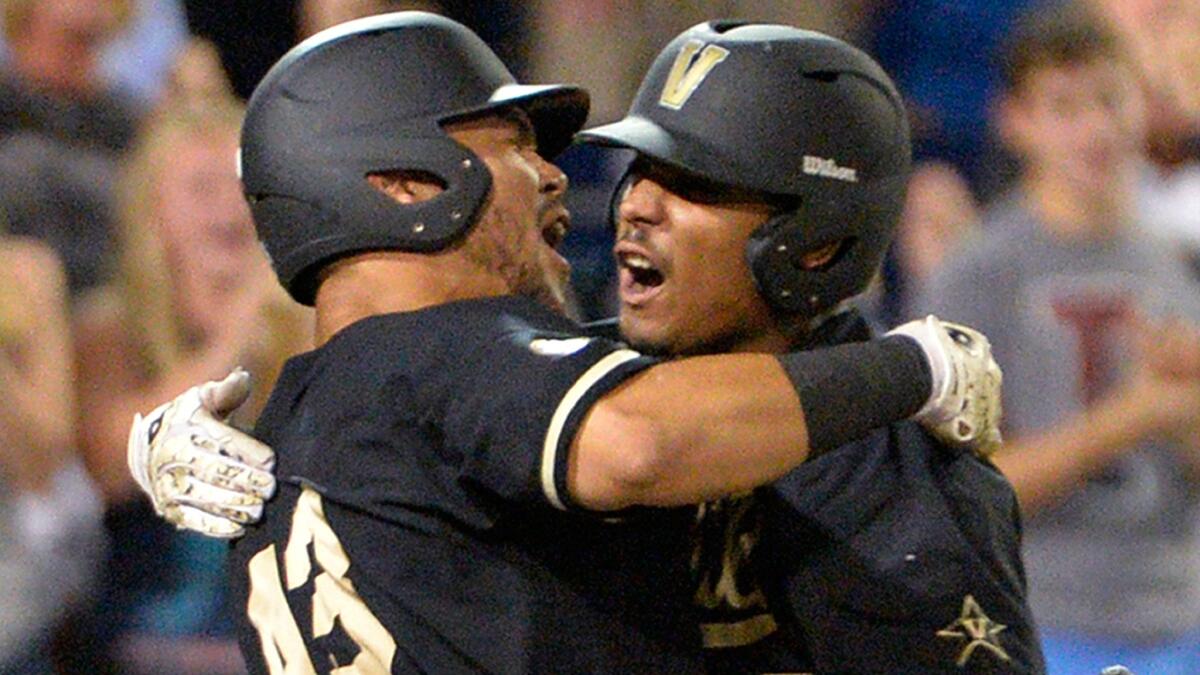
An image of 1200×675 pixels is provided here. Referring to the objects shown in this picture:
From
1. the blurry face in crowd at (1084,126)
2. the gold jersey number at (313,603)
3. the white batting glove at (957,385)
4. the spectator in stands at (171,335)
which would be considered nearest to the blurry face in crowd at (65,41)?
the spectator in stands at (171,335)

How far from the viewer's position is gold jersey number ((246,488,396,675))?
231cm

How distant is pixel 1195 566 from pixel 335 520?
279 cm

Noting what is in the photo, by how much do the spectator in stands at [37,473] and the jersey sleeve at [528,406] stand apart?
2678mm

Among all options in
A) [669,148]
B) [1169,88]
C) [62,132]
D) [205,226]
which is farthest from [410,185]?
[1169,88]

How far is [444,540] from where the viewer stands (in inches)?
90.3

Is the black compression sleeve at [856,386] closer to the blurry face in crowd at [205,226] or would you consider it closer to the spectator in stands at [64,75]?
the blurry face in crowd at [205,226]

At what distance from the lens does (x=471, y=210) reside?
7.89 ft

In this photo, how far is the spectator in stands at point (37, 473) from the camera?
4668 millimetres

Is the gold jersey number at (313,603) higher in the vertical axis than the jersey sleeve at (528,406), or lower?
lower

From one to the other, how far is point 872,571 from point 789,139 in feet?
1.73

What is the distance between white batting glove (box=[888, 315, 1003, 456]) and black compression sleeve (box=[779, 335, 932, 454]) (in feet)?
0.07

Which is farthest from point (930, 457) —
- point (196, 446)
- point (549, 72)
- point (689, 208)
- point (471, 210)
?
point (549, 72)

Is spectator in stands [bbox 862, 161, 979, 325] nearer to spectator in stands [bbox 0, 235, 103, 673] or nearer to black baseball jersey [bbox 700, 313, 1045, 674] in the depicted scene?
spectator in stands [bbox 0, 235, 103, 673]

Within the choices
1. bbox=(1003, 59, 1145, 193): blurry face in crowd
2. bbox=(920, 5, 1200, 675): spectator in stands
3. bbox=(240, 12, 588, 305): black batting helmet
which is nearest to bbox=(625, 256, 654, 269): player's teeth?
bbox=(240, 12, 588, 305): black batting helmet
